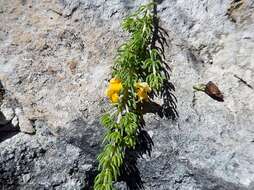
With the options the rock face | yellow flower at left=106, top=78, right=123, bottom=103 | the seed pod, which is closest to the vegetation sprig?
yellow flower at left=106, top=78, right=123, bottom=103

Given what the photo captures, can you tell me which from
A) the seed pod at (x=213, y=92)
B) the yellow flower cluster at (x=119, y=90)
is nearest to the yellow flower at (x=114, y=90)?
the yellow flower cluster at (x=119, y=90)

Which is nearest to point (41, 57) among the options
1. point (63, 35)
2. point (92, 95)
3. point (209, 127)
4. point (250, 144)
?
point (63, 35)

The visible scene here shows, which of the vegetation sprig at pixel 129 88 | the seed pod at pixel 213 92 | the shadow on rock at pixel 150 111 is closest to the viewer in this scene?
the vegetation sprig at pixel 129 88

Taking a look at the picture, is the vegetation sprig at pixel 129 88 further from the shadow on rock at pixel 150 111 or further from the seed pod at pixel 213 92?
the seed pod at pixel 213 92

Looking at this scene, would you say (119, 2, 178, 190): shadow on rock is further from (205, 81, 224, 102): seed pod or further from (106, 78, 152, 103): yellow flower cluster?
(205, 81, 224, 102): seed pod

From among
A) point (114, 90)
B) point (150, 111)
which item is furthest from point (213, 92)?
point (114, 90)

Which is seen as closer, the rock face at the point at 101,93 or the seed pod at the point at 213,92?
the rock face at the point at 101,93
